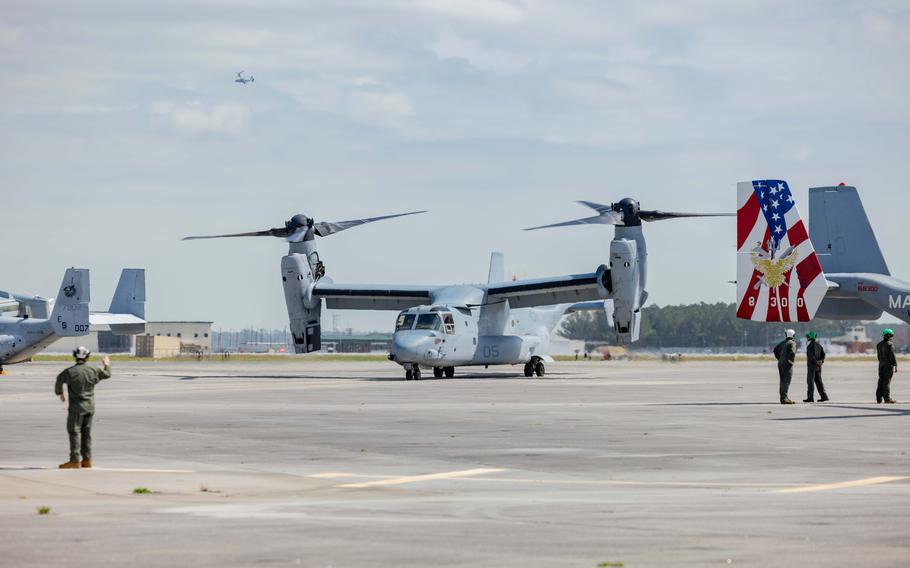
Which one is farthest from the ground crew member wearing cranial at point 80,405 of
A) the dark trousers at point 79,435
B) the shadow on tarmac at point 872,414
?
the shadow on tarmac at point 872,414

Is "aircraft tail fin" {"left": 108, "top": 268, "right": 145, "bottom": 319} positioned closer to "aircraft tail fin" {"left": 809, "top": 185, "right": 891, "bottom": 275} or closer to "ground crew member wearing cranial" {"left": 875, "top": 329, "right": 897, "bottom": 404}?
"aircraft tail fin" {"left": 809, "top": 185, "right": 891, "bottom": 275}

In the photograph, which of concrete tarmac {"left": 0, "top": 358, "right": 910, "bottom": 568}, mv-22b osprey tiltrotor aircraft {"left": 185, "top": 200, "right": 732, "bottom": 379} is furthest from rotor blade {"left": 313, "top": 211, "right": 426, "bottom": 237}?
concrete tarmac {"left": 0, "top": 358, "right": 910, "bottom": 568}

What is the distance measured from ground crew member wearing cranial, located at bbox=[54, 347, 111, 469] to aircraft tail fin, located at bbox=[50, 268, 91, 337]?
4951cm

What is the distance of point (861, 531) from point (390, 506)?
4.60 meters

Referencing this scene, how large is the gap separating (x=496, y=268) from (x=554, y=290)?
13479mm

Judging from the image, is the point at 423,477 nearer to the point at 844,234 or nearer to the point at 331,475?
the point at 331,475

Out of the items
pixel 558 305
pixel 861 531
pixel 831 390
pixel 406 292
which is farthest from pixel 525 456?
pixel 558 305

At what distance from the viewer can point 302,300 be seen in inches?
2418

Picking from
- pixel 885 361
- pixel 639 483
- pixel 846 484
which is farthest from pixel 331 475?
pixel 885 361

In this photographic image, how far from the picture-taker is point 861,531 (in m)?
11.1

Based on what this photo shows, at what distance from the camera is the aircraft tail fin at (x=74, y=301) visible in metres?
65.8

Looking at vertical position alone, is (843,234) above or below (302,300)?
above

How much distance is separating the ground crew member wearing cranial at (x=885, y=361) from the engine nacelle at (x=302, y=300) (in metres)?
32.4

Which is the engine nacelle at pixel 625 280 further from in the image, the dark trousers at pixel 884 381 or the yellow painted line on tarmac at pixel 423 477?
the yellow painted line on tarmac at pixel 423 477
